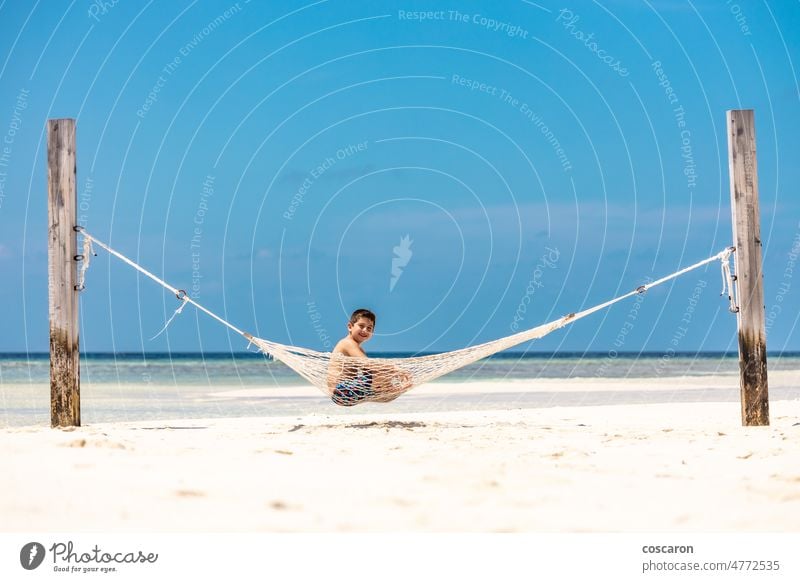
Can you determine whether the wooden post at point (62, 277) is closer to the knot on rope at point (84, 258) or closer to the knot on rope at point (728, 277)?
the knot on rope at point (84, 258)

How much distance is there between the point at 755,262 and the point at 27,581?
16.3 ft

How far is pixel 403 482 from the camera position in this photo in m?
3.84

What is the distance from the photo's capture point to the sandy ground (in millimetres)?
3227

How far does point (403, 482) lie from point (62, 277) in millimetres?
3690

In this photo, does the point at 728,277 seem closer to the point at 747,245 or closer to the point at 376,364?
the point at 747,245

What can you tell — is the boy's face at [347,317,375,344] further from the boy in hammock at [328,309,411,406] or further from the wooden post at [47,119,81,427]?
the wooden post at [47,119,81,427]

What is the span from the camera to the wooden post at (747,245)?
6.24 m

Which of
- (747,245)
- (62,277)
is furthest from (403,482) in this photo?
(62,277)

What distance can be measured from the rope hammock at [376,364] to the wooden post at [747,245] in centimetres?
10

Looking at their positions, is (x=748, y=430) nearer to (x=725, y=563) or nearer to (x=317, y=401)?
(x=725, y=563)

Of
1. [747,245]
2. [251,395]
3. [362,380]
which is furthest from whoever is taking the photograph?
[251,395]

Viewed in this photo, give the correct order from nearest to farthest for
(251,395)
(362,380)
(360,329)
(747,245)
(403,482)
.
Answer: (403,482)
(747,245)
(362,380)
(360,329)
(251,395)

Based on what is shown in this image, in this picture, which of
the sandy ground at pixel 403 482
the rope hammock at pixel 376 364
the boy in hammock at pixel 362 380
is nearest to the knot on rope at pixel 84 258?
the rope hammock at pixel 376 364

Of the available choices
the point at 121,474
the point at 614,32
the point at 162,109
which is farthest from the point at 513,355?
the point at 121,474
